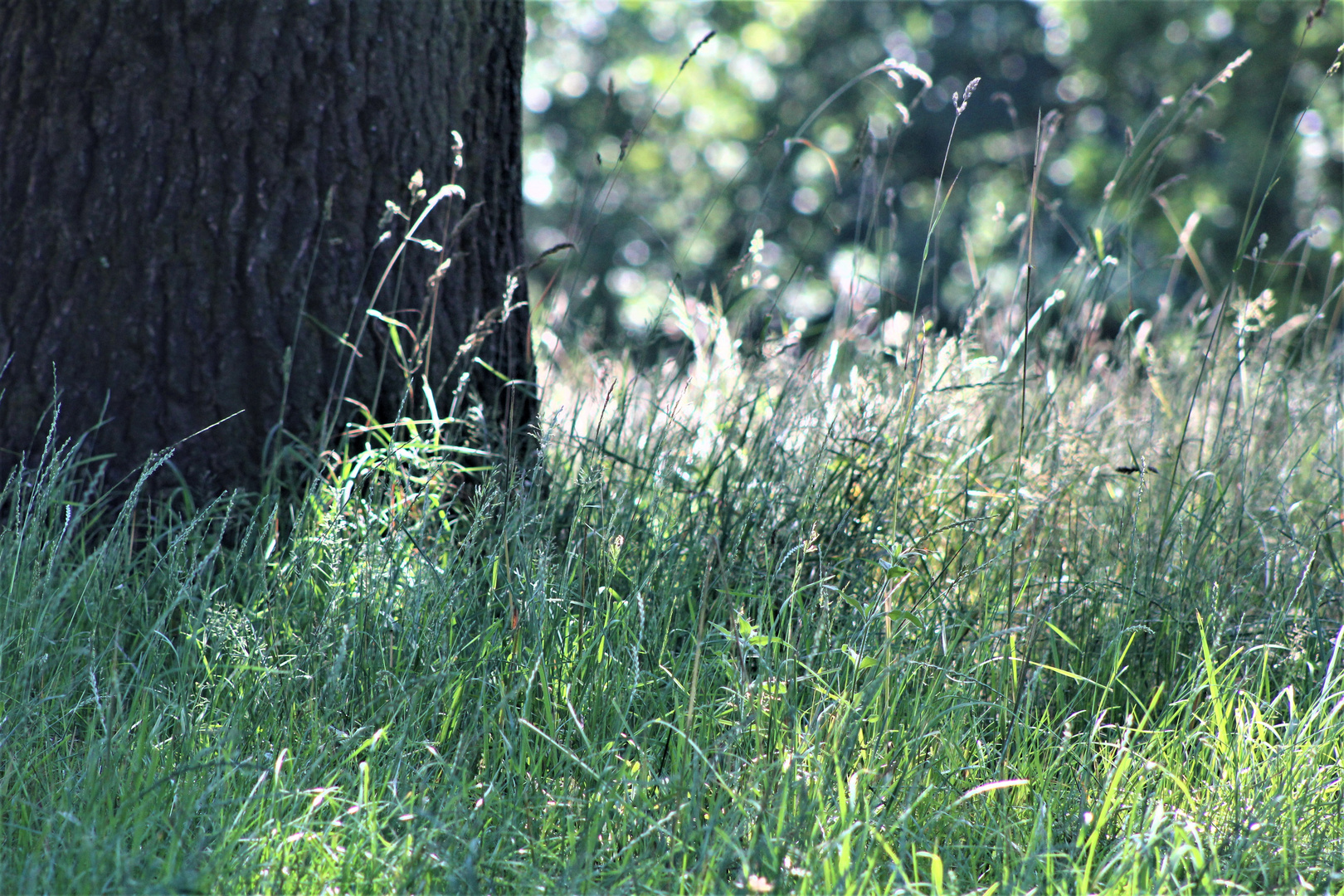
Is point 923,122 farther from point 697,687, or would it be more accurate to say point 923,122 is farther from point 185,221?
point 697,687

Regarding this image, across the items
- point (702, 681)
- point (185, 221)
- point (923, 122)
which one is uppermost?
point (923, 122)

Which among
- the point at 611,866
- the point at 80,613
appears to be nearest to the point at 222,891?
the point at 611,866

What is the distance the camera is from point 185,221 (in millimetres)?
2270

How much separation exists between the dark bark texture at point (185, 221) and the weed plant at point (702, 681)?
24 cm

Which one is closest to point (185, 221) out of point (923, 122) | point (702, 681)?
point (702, 681)

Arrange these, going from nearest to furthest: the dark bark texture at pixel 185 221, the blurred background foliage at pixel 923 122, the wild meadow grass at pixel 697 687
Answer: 1. the wild meadow grass at pixel 697 687
2. the dark bark texture at pixel 185 221
3. the blurred background foliage at pixel 923 122

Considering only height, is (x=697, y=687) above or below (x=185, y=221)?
below

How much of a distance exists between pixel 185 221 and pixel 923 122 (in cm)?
1807

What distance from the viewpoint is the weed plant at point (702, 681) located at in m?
1.40

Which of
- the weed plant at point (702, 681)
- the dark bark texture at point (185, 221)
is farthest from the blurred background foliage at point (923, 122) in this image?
the weed plant at point (702, 681)

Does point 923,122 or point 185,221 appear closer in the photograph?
point 185,221

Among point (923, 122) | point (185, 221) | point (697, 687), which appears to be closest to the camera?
point (697, 687)

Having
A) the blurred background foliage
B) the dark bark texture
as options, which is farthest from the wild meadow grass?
the blurred background foliage

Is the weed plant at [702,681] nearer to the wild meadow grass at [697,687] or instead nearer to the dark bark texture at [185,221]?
the wild meadow grass at [697,687]
